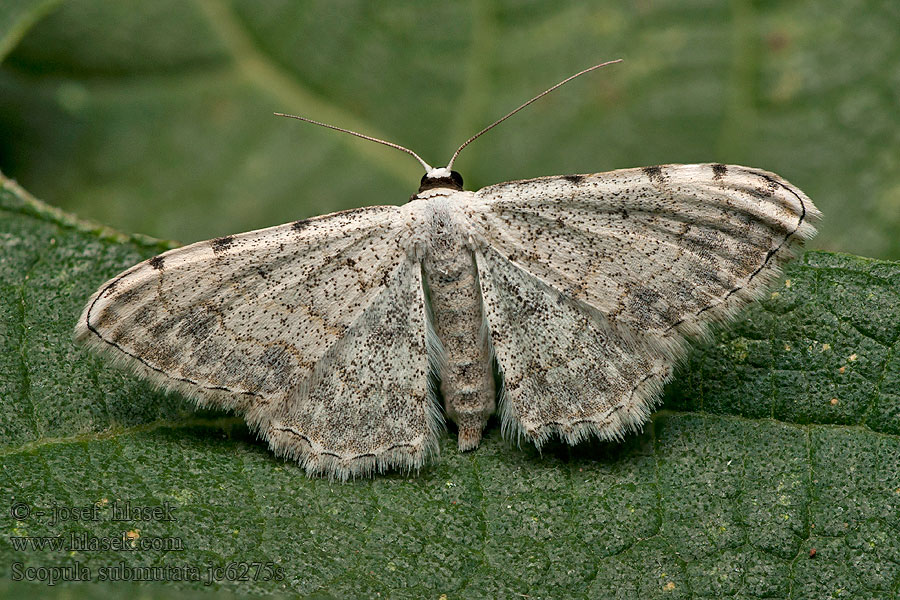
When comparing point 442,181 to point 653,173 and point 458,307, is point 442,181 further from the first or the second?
point 653,173

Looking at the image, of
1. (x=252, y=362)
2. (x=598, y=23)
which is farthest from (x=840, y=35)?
(x=252, y=362)

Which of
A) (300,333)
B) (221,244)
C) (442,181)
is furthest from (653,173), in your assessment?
(221,244)

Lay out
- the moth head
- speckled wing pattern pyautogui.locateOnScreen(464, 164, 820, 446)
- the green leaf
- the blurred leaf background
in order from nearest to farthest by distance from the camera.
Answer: the green leaf → speckled wing pattern pyautogui.locateOnScreen(464, 164, 820, 446) → the moth head → the blurred leaf background

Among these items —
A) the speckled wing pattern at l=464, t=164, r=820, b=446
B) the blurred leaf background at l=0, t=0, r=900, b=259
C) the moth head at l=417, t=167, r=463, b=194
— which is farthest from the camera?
the blurred leaf background at l=0, t=0, r=900, b=259

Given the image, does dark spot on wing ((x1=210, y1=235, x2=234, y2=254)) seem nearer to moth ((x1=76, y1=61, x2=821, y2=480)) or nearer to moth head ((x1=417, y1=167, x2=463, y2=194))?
moth ((x1=76, y1=61, x2=821, y2=480))

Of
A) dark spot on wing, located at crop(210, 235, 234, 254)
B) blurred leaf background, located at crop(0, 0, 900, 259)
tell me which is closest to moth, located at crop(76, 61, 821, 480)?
dark spot on wing, located at crop(210, 235, 234, 254)

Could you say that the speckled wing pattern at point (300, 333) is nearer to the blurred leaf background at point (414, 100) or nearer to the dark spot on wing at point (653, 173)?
the dark spot on wing at point (653, 173)
